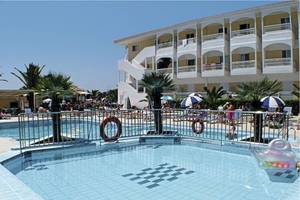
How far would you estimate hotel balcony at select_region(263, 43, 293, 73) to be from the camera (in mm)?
25500

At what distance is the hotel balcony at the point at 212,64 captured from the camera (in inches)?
1170

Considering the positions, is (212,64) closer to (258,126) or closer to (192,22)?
(192,22)

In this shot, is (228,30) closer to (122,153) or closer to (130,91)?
(130,91)

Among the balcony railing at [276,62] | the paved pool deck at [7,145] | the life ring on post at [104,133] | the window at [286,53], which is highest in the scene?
the window at [286,53]

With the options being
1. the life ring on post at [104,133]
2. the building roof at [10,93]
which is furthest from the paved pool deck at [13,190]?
the building roof at [10,93]

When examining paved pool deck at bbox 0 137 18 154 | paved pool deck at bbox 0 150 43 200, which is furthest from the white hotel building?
paved pool deck at bbox 0 150 43 200

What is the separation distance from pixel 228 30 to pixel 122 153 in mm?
22464

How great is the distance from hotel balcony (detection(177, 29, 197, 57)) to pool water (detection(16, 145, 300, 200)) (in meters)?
22.3

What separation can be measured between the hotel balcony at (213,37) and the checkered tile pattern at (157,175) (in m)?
22.7

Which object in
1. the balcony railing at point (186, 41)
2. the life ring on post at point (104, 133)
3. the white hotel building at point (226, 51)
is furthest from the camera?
the balcony railing at point (186, 41)

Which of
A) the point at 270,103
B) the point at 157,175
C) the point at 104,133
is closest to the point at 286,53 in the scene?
the point at 270,103

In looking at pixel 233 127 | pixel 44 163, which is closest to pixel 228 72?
pixel 233 127

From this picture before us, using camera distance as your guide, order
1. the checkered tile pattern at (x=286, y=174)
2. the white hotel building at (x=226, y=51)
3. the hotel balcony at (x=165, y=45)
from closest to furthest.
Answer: the checkered tile pattern at (x=286, y=174)
the white hotel building at (x=226, y=51)
the hotel balcony at (x=165, y=45)

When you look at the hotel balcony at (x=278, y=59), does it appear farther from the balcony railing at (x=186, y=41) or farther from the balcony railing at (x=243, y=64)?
the balcony railing at (x=186, y=41)
